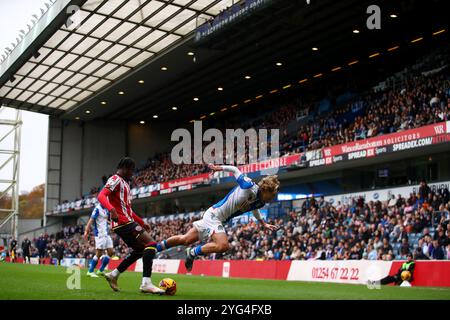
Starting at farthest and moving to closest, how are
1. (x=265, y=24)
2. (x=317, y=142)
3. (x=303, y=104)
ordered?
(x=303, y=104) < (x=317, y=142) < (x=265, y=24)

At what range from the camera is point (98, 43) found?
41156 millimetres

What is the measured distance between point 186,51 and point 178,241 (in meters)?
30.1

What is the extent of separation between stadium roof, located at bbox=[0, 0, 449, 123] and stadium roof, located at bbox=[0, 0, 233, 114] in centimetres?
7

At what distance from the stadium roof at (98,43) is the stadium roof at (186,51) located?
0.07m

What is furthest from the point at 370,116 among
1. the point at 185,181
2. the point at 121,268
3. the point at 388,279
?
the point at 121,268

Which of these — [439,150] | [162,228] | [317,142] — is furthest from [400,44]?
[162,228]

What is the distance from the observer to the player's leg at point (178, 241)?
10.7 metres

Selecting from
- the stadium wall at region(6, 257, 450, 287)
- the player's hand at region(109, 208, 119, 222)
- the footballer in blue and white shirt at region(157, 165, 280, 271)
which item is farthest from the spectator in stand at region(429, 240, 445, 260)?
the player's hand at region(109, 208, 119, 222)

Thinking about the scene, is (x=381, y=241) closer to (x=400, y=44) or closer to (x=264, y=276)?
(x=264, y=276)

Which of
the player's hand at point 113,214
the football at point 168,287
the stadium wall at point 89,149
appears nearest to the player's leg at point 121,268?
the football at point 168,287

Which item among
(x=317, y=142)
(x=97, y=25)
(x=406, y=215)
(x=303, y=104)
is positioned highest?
(x=97, y=25)

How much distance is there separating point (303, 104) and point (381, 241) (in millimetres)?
21945

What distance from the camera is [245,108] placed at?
5512 cm

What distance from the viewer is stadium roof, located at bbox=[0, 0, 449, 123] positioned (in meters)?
33.8
